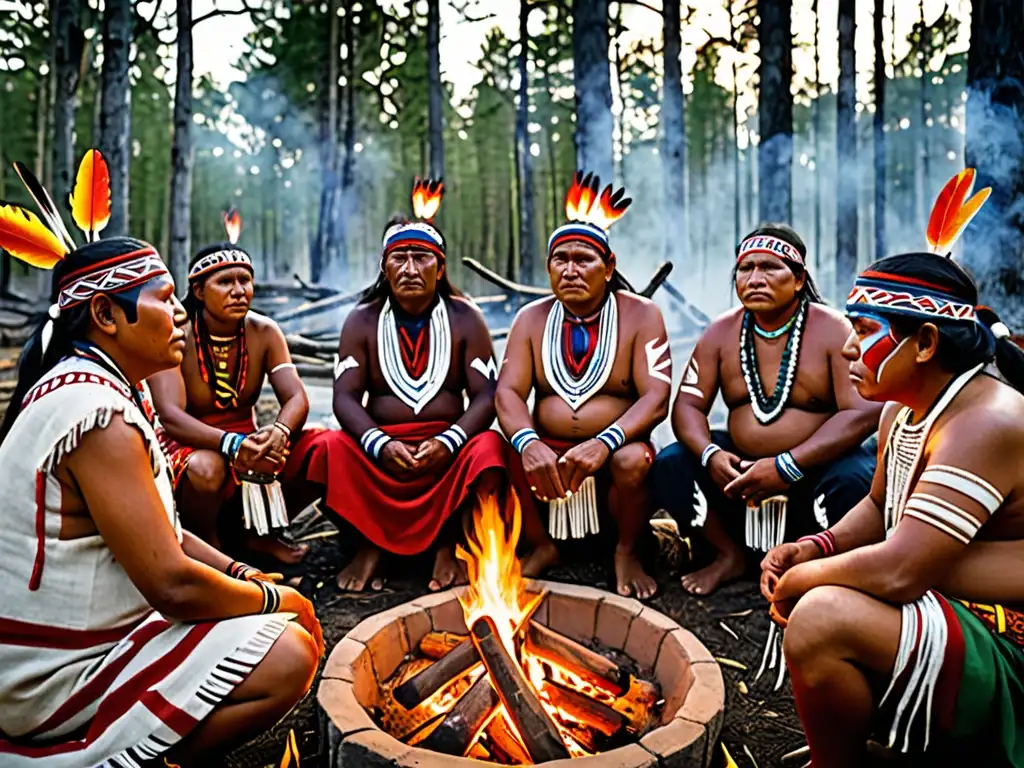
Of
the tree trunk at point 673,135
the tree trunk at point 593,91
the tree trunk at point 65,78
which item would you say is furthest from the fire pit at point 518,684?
the tree trunk at point 65,78

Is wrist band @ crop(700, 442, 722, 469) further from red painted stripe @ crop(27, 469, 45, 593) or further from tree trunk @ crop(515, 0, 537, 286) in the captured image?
tree trunk @ crop(515, 0, 537, 286)

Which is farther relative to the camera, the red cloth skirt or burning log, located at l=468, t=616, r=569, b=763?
the red cloth skirt

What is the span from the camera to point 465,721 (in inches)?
86.2

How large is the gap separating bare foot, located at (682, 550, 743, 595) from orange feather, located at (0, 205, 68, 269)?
9.61 ft

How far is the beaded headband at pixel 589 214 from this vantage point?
12.5ft

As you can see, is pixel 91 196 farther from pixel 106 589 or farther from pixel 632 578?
pixel 632 578

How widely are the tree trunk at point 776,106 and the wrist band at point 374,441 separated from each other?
5937 millimetres

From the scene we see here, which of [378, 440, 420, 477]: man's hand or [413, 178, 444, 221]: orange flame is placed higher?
[413, 178, 444, 221]: orange flame

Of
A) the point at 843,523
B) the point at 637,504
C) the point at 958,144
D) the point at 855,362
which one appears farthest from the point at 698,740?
the point at 958,144

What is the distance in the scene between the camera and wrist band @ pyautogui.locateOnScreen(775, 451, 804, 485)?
3346 millimetres

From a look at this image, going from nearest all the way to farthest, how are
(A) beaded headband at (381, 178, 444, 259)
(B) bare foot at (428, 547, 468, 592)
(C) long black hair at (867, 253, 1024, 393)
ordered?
1. (C) long black hair at (867, 253, 1024, 393)
2. (B) bare foot at (428, 547, 468, 592)
3. (A) beaded headband at (381, 178, 444, 259)

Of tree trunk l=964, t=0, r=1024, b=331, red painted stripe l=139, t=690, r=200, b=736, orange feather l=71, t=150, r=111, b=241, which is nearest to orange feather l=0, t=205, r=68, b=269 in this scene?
orange feather l=71, t=150, r=111, b=241

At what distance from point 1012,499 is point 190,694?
2.05 meters

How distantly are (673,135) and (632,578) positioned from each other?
7.25 m
